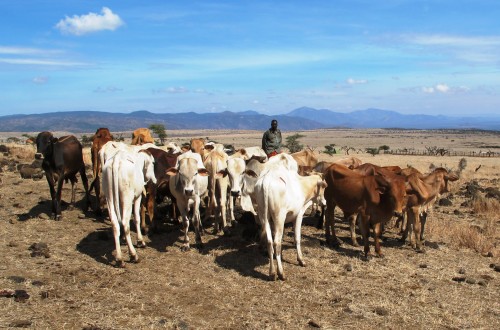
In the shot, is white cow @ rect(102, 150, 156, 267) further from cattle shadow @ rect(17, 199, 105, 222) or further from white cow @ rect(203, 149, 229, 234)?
cattle shadow @ rect(17, 199, 105, 222)

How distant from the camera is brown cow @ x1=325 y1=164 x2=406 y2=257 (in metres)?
10.5

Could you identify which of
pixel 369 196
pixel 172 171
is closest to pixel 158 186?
pixel 172 171

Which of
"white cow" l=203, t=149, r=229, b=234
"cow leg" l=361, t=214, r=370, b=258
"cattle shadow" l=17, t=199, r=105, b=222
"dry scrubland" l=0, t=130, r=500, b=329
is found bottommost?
"dry scrubland" l=0, t=130, r=500, b=329

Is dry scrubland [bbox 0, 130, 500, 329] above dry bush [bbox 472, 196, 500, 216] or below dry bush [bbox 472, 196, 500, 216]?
below

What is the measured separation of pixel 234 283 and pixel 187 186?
2.46 meters

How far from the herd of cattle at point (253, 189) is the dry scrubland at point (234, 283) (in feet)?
1.63

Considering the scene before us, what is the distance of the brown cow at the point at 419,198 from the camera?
36.5ft

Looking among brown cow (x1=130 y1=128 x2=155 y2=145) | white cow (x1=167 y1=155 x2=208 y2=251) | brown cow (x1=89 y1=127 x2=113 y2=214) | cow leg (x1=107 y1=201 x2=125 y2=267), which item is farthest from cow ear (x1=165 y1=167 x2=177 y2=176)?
brown cow (x1=130 y1=128 x2=155 y2=145)

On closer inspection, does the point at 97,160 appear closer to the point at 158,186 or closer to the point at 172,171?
the point at 158,186

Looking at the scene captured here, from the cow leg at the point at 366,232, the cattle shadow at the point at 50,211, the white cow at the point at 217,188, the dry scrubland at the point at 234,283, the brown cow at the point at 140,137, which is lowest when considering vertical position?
the dry scrubland at the point at 234,283

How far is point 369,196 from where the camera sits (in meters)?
10.5

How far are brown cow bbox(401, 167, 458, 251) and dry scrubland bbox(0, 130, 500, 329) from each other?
43 cm

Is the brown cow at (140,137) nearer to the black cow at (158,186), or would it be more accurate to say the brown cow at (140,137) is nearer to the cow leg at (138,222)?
the black cow at (158,186)

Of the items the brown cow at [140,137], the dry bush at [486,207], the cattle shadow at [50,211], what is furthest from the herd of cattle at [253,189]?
the dry bush at [486,207]
